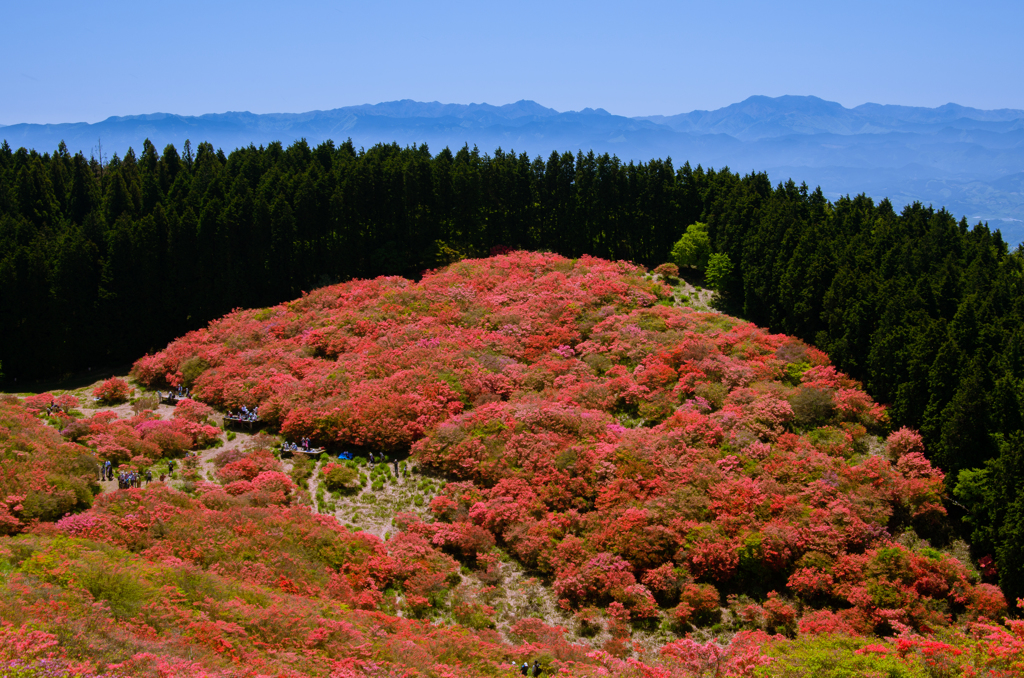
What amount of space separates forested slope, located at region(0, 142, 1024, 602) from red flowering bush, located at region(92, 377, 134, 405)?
962 centimetres

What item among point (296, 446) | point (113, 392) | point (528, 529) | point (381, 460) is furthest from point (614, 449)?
point (113, 392)

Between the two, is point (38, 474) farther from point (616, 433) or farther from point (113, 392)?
point (616, 433)

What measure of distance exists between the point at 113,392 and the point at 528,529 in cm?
2581

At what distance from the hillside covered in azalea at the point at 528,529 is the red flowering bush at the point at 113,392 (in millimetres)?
2548

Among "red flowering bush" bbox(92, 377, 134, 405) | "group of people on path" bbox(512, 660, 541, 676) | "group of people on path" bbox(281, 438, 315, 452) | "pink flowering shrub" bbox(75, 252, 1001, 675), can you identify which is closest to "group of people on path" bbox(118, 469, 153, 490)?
"pink flowering shrub" bbox(75, 252, 1001, 675)

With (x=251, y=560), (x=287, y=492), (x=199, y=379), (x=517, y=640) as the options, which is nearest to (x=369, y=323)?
(x=199, y=379)

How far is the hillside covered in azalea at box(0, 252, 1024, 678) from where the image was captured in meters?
16.3

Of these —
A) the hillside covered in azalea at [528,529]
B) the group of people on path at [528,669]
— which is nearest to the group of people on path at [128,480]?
the hillside covered in azalea at [528,529]

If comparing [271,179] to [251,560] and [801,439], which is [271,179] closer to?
[251,560]

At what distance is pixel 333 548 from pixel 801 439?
18635 millimetres

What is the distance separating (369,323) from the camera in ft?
129

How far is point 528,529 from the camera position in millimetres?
23125

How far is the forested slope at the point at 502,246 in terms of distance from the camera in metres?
25.7

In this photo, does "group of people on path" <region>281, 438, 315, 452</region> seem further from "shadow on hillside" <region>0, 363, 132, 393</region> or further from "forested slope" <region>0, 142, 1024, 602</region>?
"forested slope" <region>0, 142, 1024, 602</region>
